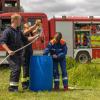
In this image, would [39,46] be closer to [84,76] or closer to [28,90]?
[84,76]

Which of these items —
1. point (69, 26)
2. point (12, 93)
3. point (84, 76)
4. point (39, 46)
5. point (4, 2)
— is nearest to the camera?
point (12, 93)

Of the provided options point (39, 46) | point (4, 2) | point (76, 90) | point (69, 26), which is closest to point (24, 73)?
point (76, 90)

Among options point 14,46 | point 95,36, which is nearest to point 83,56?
point 95,36

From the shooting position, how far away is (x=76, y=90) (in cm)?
1064

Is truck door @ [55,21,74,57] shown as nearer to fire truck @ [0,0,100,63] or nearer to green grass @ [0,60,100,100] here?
fire truck @ [0,0,100,63]

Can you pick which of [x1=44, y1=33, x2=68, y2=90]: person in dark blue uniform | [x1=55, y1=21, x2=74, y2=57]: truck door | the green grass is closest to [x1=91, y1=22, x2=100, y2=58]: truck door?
[x1=55, y1=21, x2=74, y2=57]: truck door

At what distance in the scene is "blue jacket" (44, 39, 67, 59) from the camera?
1088 centimetres

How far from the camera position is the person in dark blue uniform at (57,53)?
428 inches

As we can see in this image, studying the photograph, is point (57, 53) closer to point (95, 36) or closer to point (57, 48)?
point (57, 48)

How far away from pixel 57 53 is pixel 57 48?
0.12 meters

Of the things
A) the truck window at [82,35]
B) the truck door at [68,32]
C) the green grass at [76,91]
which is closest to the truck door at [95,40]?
the truck window at [82,35]

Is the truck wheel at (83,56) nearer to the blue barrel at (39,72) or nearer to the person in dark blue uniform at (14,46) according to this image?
the blue barrel at (39,72)

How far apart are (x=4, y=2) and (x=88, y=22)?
5392 mm

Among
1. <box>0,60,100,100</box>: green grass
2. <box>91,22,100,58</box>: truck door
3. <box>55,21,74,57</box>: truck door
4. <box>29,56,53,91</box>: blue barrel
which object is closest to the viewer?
<box>0,60,100,100</box>: green grass
